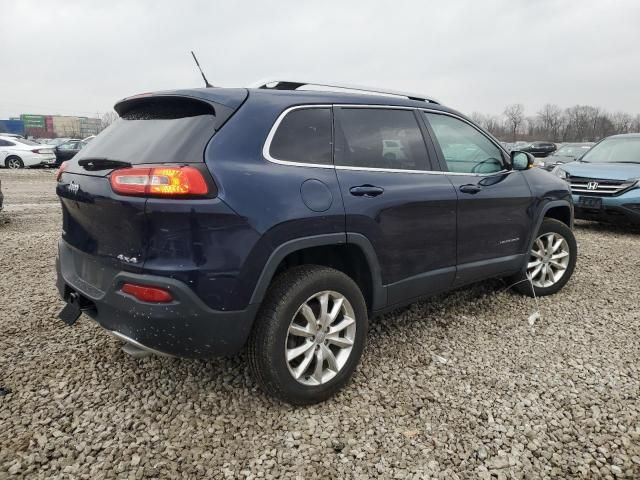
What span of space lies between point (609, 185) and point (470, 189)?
5068 millimetres

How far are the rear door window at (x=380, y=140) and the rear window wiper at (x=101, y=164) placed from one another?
1161 millimetres

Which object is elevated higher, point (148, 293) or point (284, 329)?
point (148, 293)

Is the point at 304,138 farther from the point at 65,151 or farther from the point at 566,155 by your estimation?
the point at 65,151

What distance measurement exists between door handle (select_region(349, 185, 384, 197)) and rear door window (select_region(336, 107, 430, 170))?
0.49ft

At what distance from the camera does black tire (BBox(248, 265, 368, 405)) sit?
2357mm

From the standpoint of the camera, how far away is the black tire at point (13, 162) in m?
19.3

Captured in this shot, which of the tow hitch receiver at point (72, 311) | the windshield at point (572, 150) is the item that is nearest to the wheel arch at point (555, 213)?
the tow hitch receiver at point (72, 311)

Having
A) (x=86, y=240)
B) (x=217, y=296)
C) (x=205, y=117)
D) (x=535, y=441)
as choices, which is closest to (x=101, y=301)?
(x=86, y=240)

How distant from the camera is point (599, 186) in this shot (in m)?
7.25

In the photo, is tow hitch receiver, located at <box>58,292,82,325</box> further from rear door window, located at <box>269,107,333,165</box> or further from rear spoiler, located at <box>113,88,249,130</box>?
rear door window, located at <box>269,107,333,165</box>

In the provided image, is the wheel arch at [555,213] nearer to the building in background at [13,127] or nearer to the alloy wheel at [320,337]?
the alloy wheel at [320,337]

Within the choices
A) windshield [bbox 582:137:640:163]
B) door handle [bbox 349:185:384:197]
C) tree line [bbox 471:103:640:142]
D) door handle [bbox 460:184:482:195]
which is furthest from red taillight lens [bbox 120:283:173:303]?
tree line [bbox 471:103:640:142]

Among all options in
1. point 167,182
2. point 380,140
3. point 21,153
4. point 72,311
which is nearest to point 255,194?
point 167,182

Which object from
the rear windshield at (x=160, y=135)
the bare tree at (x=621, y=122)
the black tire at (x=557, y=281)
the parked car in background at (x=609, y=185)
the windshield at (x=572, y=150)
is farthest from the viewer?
the bare tree at (x=621, y=122)
